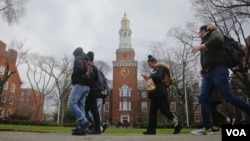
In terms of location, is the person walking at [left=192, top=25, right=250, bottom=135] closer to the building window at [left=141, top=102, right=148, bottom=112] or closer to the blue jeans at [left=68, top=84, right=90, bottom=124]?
the blue jeans at [left=68, top=84, right=90, bottom=124]

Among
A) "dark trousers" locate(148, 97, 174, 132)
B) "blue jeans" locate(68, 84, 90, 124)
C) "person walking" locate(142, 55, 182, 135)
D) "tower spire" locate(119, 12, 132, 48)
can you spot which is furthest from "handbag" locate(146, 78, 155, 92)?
"tower spire" locate(119, 12, 132, 48)

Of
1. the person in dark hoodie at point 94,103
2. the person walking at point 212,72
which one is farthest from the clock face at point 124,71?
the person walking at point 212,72

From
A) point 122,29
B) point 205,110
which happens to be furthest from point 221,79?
point 122,29

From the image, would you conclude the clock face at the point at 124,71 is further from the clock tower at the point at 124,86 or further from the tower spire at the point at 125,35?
the tower spire at the point at 125,35

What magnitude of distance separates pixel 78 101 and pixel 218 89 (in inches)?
133

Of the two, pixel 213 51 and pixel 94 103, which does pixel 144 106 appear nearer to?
pixel 94 103

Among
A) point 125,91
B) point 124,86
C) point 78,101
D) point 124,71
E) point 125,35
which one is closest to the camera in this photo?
point 78,101

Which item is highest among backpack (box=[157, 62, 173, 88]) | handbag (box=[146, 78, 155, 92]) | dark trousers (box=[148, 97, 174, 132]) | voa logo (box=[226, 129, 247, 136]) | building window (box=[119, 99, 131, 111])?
building window (box=[119, 99, 131, 111])

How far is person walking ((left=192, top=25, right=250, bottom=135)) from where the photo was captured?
5563mm

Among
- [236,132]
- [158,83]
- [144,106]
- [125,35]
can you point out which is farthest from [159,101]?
[144,106]

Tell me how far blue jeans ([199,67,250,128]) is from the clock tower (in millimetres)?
57034

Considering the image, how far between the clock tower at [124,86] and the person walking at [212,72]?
5707cm

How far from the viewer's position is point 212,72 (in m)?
5.83

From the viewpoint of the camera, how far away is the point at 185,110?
41375 mm
